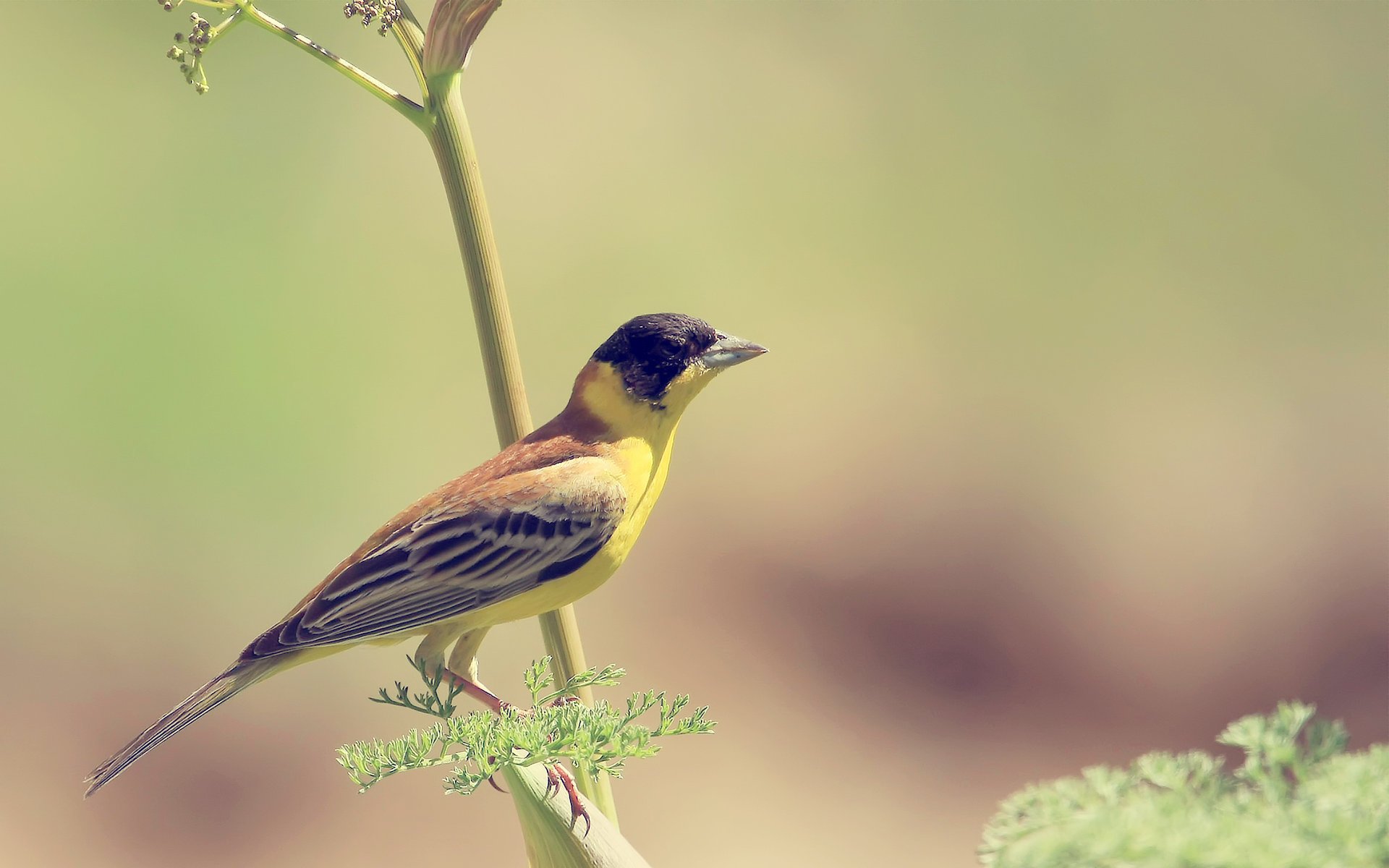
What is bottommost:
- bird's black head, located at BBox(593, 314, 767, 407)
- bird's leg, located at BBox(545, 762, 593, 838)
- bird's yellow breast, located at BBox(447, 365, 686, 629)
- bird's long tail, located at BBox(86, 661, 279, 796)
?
bird's leg, located at BBox(545, 762, 593, 838)

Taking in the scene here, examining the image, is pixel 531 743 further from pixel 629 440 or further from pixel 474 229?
pixel 629 440

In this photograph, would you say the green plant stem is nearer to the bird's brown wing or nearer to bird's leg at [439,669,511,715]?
the bird's brown wing

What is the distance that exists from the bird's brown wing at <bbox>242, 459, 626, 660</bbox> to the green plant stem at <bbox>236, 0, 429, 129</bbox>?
786 millimetres

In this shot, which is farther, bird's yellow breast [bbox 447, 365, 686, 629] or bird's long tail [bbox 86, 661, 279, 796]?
bird's yellow breast [bbox 447, 365, 686, 629]

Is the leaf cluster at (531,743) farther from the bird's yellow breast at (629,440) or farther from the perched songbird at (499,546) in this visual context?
the bird's yellow breast at (629,440)

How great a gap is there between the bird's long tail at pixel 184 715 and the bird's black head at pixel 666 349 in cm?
92

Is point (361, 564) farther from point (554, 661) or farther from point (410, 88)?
point (410, 88)

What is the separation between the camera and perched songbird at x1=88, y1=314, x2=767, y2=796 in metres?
2.14

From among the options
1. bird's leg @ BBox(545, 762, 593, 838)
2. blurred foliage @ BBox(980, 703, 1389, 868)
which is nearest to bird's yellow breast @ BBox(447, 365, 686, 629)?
bird's leg @ BBox(545, 762, 593, 838)

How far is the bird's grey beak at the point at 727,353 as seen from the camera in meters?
2.24

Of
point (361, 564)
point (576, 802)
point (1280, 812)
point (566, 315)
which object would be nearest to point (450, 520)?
point (361, 564)

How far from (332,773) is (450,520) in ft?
12.1

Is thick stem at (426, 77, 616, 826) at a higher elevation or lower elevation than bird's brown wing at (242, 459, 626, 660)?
higher

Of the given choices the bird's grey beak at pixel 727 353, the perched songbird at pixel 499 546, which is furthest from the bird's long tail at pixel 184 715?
the bird's grey beak at pixel 727 353
